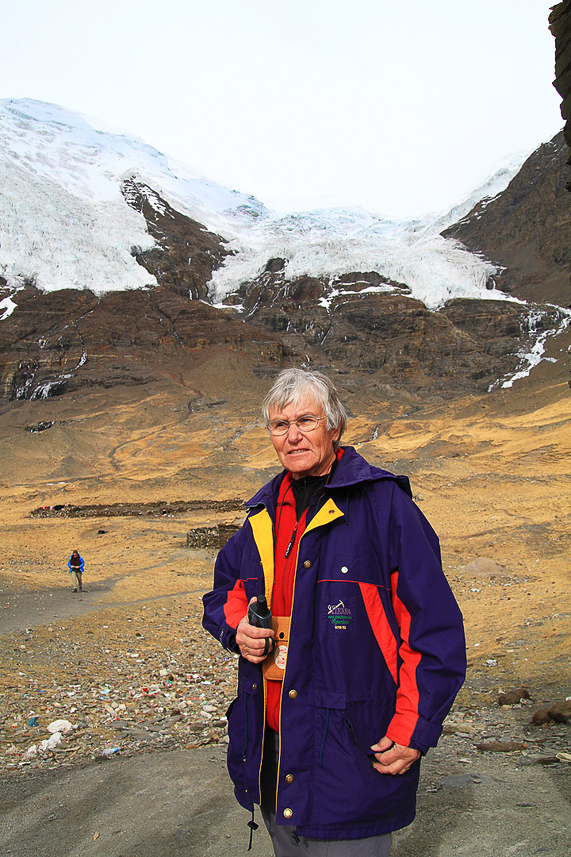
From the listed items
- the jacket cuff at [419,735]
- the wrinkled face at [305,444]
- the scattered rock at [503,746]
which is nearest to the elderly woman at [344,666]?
the jacket cuff at [419,735]

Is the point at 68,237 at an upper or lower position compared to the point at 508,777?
upper

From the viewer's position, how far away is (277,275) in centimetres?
9200

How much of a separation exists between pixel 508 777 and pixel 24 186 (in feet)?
345

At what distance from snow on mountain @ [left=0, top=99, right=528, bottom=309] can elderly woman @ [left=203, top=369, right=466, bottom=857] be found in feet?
274

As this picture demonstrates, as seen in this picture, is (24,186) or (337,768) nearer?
(337,768)

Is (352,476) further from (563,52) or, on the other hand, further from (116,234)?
(116,234)

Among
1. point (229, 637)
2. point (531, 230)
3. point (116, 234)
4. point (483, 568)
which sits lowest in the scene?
point (483, 568)

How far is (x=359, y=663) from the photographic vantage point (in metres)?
1.93

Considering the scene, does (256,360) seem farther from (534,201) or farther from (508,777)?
(508,777)

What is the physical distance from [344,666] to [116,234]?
330ft

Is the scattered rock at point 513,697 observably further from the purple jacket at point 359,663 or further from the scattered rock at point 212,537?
the scattered rock at point 212,537

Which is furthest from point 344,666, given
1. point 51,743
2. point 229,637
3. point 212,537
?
point 212,537

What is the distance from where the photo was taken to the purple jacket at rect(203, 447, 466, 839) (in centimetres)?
185

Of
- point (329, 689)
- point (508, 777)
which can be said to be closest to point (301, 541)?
point (329, 689)
